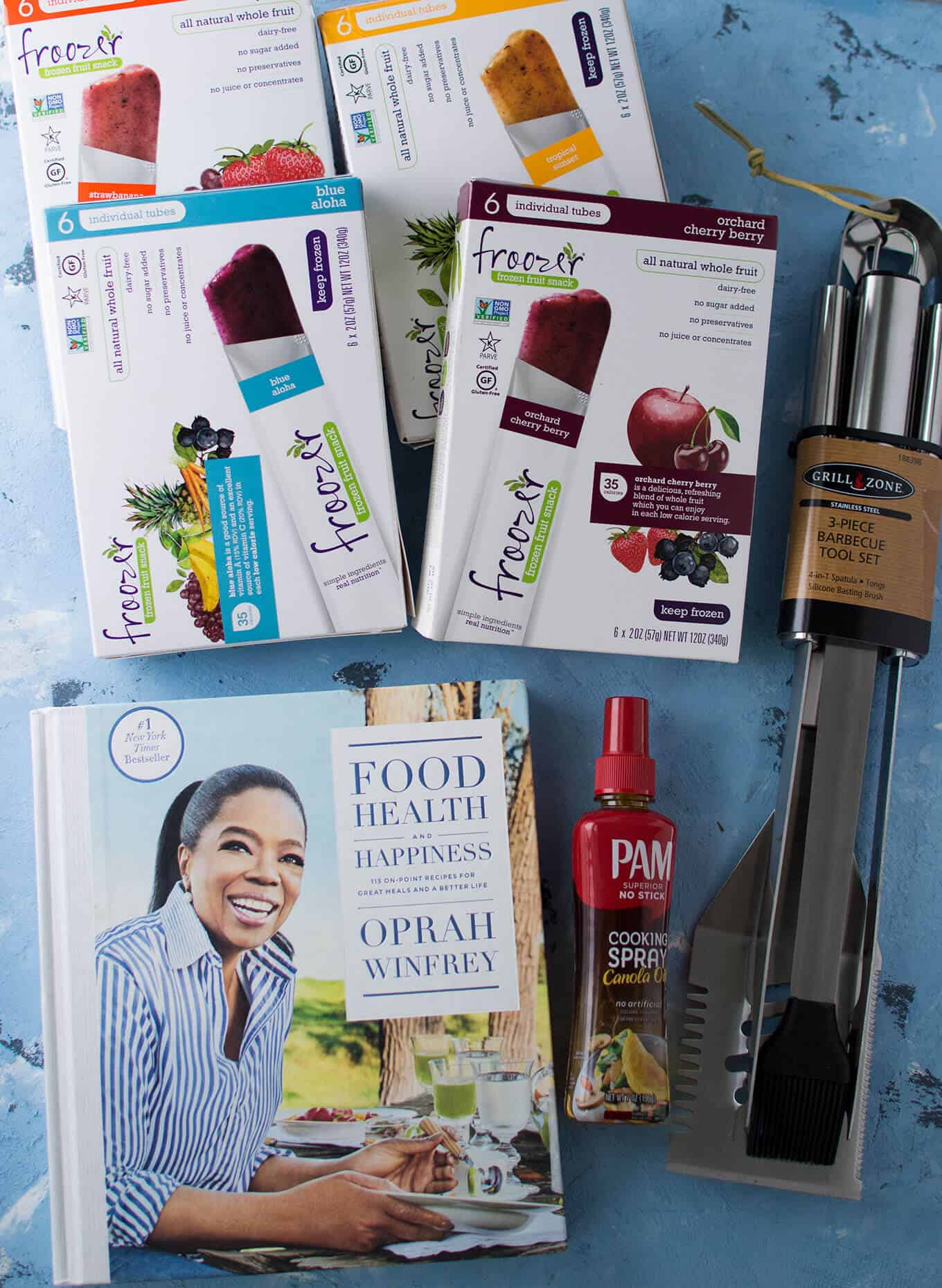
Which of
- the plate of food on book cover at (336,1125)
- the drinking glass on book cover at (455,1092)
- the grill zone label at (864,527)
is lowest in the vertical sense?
the plate of food on book cover at (336,1125)

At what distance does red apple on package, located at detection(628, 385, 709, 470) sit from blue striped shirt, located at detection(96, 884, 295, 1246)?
0.44 metres

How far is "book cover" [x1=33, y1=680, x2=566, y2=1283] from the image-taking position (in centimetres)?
73

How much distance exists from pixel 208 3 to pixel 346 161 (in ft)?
0.49

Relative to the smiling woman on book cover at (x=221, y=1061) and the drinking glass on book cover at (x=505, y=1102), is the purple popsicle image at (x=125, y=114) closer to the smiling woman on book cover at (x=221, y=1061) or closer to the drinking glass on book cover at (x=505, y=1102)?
the smiling woman on book cover at (x=221, y=1061)

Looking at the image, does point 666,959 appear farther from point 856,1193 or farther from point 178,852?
point 178,852

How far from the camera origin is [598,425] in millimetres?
766

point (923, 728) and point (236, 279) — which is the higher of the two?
point (236, 279)

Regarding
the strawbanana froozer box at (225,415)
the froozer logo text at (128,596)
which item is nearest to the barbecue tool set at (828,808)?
the strawbanana froozer box at (225,415)

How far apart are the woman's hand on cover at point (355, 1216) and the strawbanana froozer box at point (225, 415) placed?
38cm

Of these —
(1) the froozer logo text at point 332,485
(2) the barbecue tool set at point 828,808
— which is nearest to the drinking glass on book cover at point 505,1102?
(2) the barbecue tool set at point 828,808

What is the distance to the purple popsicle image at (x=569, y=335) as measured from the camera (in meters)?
0.75

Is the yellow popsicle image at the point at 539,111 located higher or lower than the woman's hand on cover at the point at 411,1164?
higher

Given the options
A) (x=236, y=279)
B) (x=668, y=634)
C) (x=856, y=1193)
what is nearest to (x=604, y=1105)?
(x=856, y=1193)

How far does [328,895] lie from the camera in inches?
30.0
